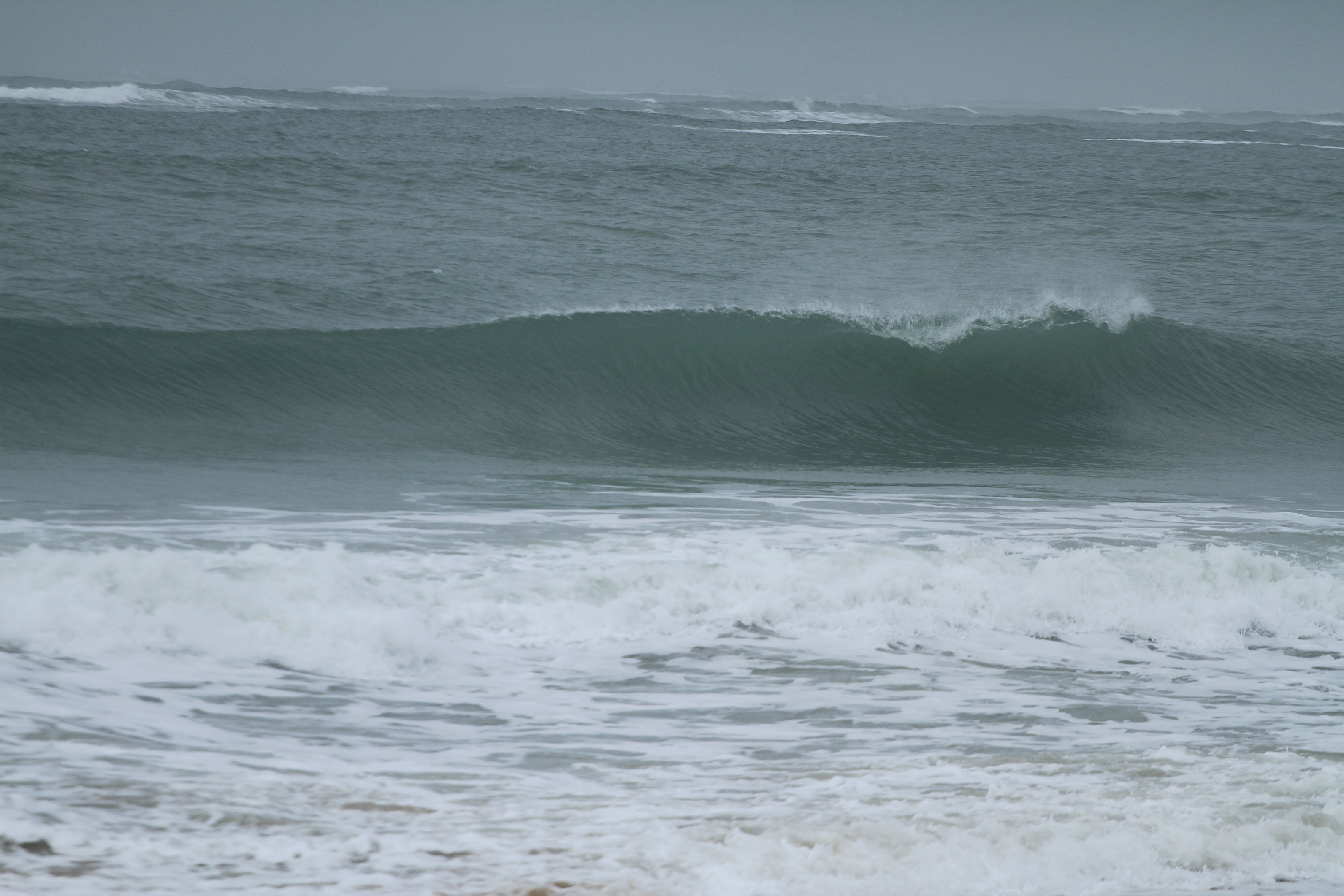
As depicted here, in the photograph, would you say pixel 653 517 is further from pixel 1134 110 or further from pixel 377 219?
pixel 1134 110

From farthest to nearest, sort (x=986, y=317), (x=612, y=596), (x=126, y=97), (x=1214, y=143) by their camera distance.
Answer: (x=1214, y=143) < (x=126, y=97) < (x=986, y=317) < (x=612, y=596)

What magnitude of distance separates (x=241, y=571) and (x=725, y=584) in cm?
227

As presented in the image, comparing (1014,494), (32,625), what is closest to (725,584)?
(32,625)

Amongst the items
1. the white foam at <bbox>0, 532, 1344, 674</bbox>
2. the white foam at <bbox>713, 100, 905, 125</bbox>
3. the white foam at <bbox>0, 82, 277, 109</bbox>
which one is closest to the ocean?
the white foam at <bbox>0, 532, 1344, 674</bbox>

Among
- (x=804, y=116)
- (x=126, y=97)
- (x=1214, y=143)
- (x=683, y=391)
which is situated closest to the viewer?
(x=683, y=391)

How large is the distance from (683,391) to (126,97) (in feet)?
97.5

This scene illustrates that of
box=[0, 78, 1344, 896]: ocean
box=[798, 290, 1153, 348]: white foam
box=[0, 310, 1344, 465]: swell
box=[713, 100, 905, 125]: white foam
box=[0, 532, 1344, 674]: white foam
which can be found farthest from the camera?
box=[713, 100, 905, 125]: white foam

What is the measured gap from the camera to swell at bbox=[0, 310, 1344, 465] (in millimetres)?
9367

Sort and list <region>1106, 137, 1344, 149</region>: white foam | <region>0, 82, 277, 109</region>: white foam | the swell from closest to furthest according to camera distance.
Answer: the swell → <region>0, 82, 277, 109</region>: white foam → <region>1106, 137, 1344, 149</region>: white foam

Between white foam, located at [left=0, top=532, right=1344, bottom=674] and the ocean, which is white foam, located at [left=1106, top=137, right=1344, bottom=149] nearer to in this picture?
the ocean

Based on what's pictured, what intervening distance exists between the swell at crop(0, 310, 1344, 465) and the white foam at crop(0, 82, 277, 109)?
82.2 feet

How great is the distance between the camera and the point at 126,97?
33.8m

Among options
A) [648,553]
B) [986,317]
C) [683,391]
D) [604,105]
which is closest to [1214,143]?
[604,105]

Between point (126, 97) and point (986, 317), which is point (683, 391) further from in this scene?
point (126, 97)
